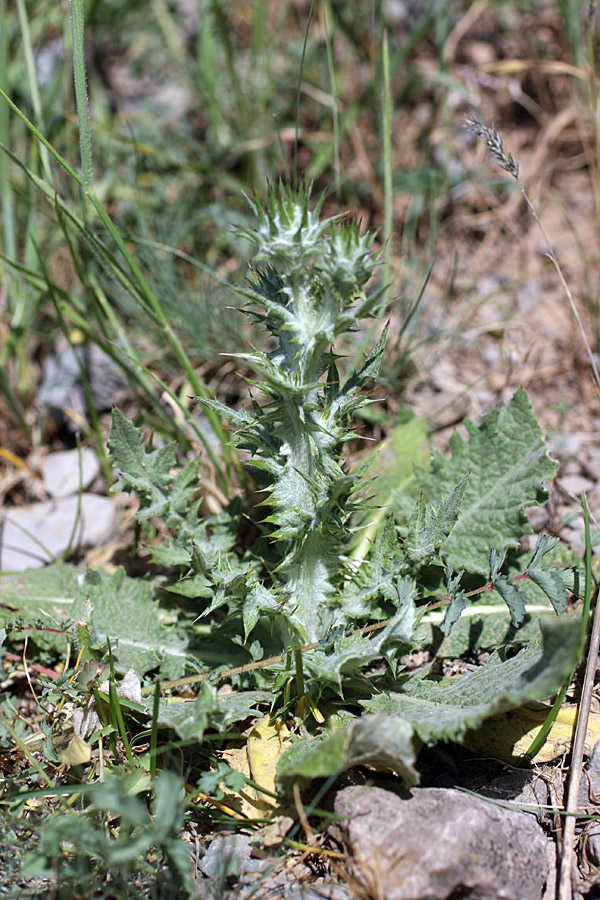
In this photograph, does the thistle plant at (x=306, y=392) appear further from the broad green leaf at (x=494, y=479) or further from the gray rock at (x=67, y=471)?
the gray rock at (x=67, y=471)

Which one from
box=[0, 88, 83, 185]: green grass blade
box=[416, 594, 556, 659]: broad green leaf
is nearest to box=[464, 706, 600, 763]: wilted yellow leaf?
box=[416, 594, 556, 659]: broad green leaf

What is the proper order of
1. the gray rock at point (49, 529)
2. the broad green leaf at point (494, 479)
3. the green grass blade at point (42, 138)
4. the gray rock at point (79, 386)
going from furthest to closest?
the gray rock at point (79, 386), the gray rock at point (49, 529), the broad green leaf at point (494, 479), the green grass blade at point (42, 138)

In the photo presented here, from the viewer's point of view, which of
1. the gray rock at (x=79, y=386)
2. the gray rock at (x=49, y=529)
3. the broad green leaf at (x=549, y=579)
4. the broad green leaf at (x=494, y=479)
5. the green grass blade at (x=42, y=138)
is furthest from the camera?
the gray rock at (x=79, y=386)

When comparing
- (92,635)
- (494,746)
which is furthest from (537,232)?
(92,635)

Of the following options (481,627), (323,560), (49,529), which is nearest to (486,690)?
(481,627)

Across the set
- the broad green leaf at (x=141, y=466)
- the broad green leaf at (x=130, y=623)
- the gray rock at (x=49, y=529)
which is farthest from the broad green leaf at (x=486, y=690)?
the gray rock at (x=49, y=529)

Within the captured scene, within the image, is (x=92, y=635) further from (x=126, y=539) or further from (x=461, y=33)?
(x=461, y=33)
